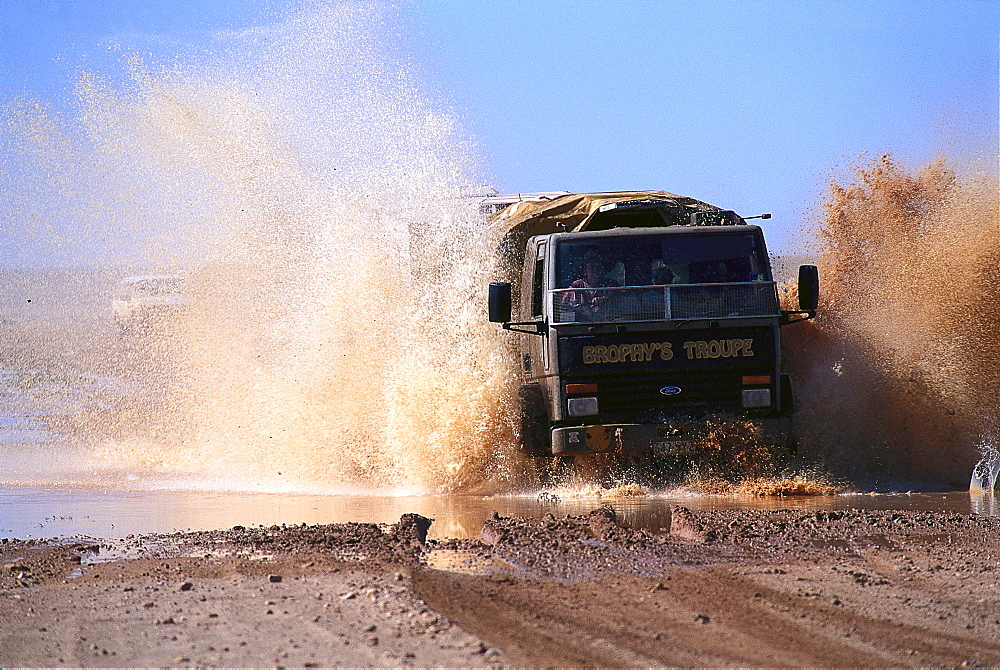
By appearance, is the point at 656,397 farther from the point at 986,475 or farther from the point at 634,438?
the point at 986,475

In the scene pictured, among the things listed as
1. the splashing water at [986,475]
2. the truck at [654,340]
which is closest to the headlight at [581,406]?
the truck at [654,340]

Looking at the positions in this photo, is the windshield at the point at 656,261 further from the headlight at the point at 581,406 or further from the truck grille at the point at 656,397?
the headlight at the point at 581,406

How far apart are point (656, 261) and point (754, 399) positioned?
5.18ft

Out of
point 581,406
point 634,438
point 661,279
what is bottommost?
point 634,438

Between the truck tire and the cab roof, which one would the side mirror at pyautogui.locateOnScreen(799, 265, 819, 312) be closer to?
the cab roof

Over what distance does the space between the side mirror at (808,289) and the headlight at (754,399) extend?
3.20ft

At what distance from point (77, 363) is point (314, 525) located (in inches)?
469

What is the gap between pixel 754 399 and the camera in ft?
31.2

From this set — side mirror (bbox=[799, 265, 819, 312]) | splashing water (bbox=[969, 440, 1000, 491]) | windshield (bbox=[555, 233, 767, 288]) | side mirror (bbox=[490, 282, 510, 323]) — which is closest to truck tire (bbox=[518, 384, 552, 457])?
side mirror (bbox=[490, 282, 510, 323])

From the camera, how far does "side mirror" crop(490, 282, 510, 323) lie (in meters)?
9.72

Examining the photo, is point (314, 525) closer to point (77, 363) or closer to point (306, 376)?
point (306, 376)

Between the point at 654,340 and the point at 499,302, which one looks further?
the point at 499,302

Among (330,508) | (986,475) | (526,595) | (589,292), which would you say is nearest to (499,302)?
(589,292)

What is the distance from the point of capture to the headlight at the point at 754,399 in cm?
950
